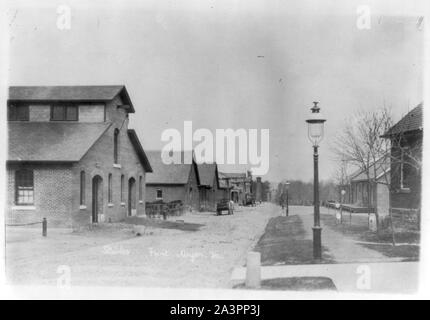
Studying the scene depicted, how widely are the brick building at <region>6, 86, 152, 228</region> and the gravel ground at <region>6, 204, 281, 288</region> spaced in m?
1.48

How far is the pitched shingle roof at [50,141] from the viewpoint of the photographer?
20.5 meters

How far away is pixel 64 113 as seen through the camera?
76.3ft

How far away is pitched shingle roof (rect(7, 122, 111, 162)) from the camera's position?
20.5m

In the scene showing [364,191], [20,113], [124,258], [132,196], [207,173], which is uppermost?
[20,113]

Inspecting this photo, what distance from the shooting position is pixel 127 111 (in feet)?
87.4

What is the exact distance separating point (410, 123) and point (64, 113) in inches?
636

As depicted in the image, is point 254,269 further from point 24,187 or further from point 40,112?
point 40,112

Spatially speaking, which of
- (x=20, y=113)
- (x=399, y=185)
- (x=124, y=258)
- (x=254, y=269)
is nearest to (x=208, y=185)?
(x=20, y=113)

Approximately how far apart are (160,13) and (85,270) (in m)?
6.56

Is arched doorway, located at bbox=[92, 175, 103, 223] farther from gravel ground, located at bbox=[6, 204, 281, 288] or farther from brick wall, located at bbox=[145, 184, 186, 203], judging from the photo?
brick wall, located at bbox=[145, 184, 186, 203]

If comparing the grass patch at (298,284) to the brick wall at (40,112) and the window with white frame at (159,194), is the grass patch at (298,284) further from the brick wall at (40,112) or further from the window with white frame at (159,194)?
the window with white frame at (159,194)

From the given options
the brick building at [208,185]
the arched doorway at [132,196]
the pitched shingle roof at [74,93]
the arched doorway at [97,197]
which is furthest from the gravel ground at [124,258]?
the brick building at [208,185]

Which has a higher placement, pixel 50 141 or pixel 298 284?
pixel 50 141

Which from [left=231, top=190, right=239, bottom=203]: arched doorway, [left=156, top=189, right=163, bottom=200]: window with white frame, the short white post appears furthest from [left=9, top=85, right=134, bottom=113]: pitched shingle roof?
[left=231, top=190, right=239, bottom=203]: arched doorway
